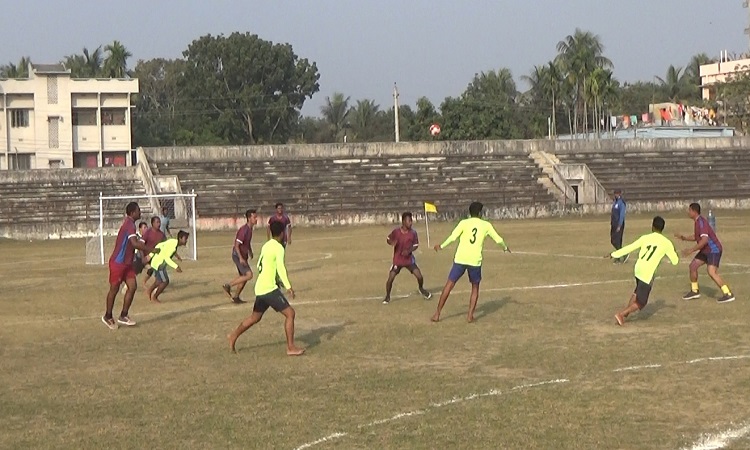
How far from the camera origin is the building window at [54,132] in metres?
69.6

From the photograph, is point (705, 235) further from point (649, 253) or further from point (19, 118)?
point (19, 118)

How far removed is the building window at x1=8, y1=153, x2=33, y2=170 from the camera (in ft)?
227

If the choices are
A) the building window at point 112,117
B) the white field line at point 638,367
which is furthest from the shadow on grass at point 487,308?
the building window at point 112,117

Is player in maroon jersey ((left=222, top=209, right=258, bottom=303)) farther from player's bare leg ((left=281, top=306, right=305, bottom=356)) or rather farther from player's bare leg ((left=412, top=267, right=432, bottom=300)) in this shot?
player's bare leg ((left=281, top=306, right=305, bottom=356))

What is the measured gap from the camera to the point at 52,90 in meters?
70.0

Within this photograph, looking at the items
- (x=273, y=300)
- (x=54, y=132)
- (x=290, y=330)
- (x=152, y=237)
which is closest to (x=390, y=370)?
(x=290, y=330)

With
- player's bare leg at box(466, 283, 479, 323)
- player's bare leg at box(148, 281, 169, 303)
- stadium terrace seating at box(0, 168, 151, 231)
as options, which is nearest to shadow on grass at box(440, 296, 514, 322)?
player's bare leg at box(466, 283, 479, 323)

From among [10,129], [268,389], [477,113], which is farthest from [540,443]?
[477,113]

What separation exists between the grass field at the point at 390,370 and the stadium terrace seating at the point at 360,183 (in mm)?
27531

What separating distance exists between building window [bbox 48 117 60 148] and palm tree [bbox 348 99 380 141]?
3888 cm

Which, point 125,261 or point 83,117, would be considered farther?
point 83,117

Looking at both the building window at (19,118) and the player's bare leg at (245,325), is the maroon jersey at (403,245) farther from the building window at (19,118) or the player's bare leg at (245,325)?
the building window at (19,118)

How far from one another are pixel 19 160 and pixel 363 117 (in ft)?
138

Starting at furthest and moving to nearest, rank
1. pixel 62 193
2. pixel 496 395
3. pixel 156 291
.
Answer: pixel 62 193 → pixel 156 291 → pixel 496 395
